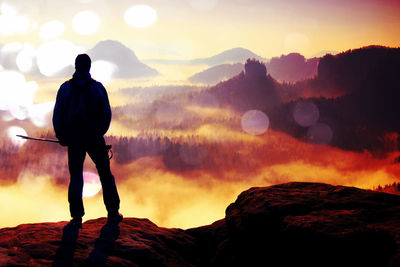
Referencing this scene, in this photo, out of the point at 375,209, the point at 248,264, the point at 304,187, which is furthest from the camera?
the point at 304,187

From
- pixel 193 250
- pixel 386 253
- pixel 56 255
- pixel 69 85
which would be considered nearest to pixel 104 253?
pixel 56 255

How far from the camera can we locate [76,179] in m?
7.67

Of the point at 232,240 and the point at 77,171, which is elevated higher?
the point at 77,171

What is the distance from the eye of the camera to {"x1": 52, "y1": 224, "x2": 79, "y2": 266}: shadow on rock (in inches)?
245

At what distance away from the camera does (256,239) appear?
7754mm

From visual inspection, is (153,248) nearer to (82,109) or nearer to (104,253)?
(104,253)

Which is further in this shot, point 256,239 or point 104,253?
point 256,239

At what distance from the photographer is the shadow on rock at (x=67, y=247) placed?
6.23 meters

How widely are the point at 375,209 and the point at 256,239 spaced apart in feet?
8.97

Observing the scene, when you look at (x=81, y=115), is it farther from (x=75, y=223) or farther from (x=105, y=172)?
(x=75, y=223)

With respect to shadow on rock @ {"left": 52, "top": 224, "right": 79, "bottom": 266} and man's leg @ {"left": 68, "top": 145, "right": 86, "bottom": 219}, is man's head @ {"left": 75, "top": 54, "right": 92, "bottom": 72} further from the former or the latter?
shadow on rock @ {"left": 52, "top": 224, "right": 79, "bottom": 266}

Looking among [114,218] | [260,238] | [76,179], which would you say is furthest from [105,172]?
[260,238]

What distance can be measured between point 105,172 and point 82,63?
2605 millimetres

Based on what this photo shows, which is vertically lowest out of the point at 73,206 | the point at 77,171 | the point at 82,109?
the point at 73,206
